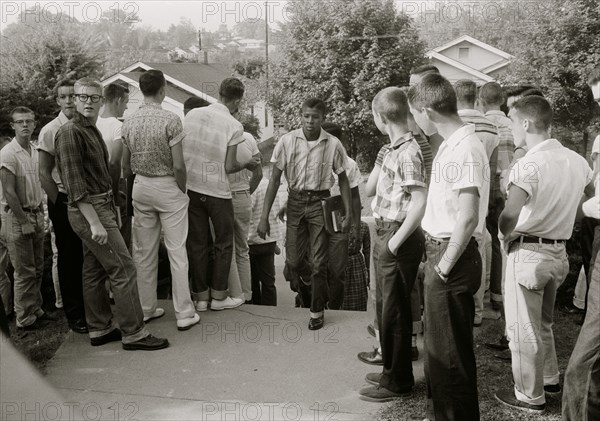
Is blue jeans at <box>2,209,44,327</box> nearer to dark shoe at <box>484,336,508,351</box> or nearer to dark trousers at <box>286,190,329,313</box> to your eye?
dark trousers at <box>286,190,329,313</box>

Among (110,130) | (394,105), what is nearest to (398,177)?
(394,105)

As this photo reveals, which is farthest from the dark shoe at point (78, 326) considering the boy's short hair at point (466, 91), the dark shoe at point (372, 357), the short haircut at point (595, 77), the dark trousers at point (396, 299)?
the short haircut at point (595, 77)

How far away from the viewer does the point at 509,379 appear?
4.55 metres

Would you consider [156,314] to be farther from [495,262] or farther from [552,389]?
[552,389]

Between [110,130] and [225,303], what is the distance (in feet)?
6.40

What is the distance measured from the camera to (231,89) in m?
5.80

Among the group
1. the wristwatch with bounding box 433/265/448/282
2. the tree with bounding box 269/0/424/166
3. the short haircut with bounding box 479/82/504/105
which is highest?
the tree with bounding box 269/0/424/166

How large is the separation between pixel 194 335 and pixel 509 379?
8.48 ft

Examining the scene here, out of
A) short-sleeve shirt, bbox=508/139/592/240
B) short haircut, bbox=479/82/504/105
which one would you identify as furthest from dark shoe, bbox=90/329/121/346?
short haircut, bbox=479/82/504/105

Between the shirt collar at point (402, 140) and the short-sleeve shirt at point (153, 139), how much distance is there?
6.37 ft

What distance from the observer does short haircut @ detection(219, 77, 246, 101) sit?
579 centimetres

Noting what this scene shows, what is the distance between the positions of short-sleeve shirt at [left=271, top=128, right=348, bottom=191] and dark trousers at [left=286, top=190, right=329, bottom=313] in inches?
3.9

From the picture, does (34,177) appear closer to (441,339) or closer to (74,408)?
(74,408)

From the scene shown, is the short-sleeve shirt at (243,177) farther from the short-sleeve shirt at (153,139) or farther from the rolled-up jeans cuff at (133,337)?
the rolled-up jeans cuff at (133,337)
